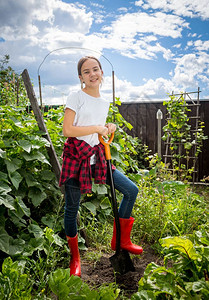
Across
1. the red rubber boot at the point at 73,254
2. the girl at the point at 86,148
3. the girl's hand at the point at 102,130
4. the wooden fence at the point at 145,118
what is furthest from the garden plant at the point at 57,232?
the wooden fence at the point at 145,118

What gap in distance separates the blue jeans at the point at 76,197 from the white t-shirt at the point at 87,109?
11.7 inches

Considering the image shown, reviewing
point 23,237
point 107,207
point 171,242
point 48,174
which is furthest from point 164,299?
point 107,207

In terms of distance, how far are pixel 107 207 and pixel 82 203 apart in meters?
0.31

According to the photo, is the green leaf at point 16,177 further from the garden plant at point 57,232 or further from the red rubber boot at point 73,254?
the red rubber boot at point 73,254

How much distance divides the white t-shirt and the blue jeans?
0.30 meters

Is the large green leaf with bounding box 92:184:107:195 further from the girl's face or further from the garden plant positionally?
the girl's face

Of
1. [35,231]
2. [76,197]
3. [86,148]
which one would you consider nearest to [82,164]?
[86,148]

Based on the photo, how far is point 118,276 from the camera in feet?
6.80

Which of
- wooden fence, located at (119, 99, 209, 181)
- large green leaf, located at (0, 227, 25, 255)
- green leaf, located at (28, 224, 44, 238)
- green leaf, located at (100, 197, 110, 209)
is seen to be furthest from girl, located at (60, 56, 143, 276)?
wooden fence, located at (119, 99, 209, 181)

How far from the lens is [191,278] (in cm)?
133

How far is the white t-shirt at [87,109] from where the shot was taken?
6.20ft

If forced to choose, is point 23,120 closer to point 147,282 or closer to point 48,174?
point 48,174

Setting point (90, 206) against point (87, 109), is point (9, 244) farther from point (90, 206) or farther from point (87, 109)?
point (87, 109)

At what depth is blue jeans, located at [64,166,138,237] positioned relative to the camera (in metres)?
2.02
